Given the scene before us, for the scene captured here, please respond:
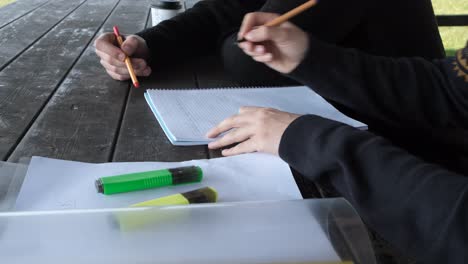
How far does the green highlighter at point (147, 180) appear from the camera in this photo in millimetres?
542

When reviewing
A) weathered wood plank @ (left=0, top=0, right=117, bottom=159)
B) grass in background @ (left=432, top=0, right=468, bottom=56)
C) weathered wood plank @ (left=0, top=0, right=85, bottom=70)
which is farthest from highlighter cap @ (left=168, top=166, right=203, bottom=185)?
grass in background @ (left=432, top=0, right=468, bottom=56)

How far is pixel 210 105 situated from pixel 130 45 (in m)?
0.28

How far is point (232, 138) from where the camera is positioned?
71 centimetres

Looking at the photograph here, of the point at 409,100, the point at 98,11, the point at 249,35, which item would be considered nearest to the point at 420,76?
the point at 409,100

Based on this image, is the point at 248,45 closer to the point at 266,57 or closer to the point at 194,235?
the point at 266,57

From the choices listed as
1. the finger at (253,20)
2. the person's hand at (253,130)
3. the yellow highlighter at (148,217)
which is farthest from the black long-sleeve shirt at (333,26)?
the yellow highlighter at (148,217)

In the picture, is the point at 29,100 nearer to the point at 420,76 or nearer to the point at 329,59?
the point at 329,59

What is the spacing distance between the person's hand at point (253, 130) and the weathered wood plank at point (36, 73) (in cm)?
29

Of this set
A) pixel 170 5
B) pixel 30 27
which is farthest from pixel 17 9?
pixel 170 5

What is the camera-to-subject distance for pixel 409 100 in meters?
0.82

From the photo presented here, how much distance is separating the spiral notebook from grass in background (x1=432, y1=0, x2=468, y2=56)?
9.33 ft

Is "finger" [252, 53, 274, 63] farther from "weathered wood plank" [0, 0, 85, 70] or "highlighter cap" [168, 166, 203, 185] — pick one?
"weathered wood plank" [0, 0, 85, 70]

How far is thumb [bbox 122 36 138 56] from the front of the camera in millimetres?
1015

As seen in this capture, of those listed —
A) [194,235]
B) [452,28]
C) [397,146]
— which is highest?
[194,235]
